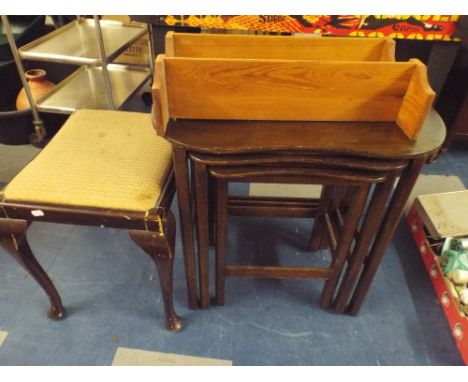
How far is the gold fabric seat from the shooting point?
0.83 meters

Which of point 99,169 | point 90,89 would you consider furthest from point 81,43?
point 99,169

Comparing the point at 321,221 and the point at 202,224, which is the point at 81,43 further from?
the point at 321,221

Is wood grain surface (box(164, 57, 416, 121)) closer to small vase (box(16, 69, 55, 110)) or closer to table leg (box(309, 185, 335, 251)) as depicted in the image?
table leg (box(309, 185, 335, 251))

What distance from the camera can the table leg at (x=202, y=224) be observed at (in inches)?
30.5

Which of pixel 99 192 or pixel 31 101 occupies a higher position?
pixel 99 192

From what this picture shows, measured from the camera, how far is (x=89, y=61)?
1.48m

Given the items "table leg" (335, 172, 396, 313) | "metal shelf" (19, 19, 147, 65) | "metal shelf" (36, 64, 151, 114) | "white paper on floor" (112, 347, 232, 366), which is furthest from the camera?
"metal shelf" (36, 64, 151, 114)

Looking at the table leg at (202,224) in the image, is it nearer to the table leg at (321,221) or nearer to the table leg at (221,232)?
the table leg at (221,232)

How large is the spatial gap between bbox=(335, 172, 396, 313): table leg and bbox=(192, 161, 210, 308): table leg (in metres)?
0.39

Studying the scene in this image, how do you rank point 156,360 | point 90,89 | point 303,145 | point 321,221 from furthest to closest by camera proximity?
point 90,89 < point 321,221 < point 156,360 < point 303,145

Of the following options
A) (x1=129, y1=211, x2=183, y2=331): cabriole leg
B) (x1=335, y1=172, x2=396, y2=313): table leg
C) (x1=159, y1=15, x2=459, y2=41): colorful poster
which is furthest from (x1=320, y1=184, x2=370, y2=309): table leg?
(x1=159, y1=15, x2=459, y2=41): colorful poster

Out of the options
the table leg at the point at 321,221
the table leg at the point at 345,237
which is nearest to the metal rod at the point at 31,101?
the table leg at the point at 321,221

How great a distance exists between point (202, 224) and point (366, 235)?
16.3 inches

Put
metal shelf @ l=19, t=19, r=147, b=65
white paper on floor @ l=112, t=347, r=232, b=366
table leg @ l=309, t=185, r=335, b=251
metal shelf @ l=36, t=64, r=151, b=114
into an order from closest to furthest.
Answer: white paper on floor @ l=112, t=347, r=232, b=366
table leg @ l=309, t=185, r=335, b=251
metal shelf @ l=19, t=19, r=147, b=65
metal shelf @ l=36, t=64, r=151, b=114
